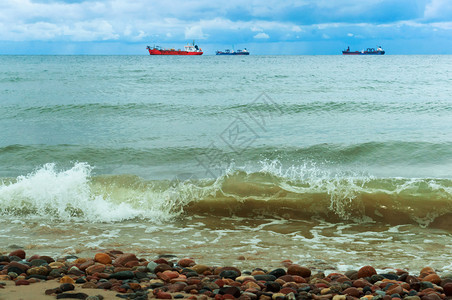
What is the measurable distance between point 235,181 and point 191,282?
16.1 ft

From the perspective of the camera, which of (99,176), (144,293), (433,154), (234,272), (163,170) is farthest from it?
(433,154)

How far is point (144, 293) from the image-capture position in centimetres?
405

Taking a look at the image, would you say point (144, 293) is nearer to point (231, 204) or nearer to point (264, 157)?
point (231, 204)

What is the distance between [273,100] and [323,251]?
16477 millimetres

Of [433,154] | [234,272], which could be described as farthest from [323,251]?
[433,154]

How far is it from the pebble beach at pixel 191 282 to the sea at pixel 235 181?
62cm

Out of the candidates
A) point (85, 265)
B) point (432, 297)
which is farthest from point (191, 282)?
point (432, 297)

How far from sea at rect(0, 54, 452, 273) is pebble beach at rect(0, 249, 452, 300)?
0.62 meters

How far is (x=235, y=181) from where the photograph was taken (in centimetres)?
922

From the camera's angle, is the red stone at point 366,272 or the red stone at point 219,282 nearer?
the red stone at point 219,282

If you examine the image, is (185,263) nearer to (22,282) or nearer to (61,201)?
(22,282)

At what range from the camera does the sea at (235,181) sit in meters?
6.30

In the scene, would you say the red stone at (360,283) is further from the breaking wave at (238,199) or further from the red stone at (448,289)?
the breaking wave at (238,199)

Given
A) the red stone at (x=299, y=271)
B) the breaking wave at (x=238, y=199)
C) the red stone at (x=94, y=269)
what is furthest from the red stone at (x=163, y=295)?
the breaking wave at (x=238, y=199)
